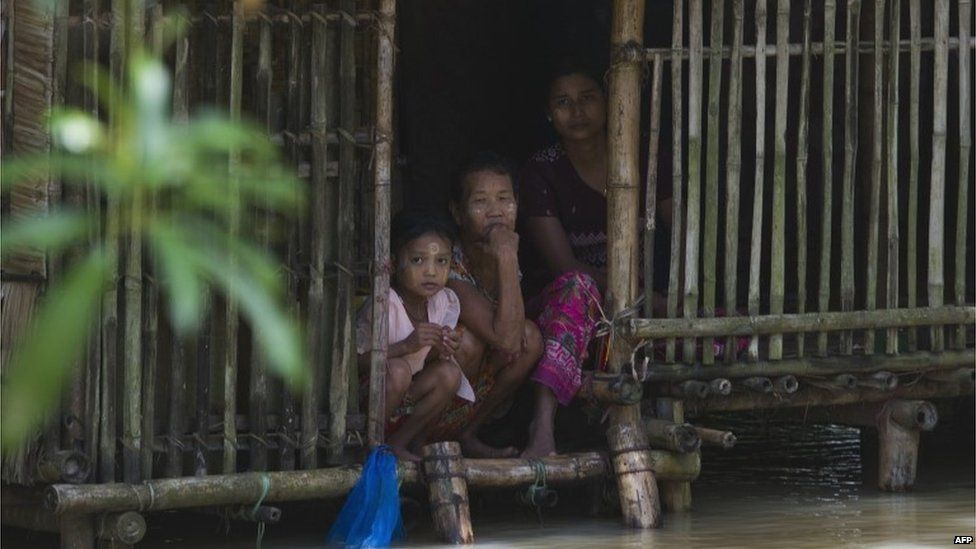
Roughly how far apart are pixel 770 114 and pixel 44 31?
3.84 metres

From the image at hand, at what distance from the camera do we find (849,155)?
539cm

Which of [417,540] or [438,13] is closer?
[417,540]

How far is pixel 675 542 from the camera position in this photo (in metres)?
4.78

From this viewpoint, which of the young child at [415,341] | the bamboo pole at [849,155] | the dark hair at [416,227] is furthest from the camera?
the bamboo pole at [849,155]

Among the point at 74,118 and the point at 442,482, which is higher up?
the point at 74,118

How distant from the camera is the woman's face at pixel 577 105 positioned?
226 inches

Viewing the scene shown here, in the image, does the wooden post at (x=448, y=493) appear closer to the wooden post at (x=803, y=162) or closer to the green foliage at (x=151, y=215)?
the wooden post at (x=803, y=162)

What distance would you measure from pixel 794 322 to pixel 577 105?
3.72 feet

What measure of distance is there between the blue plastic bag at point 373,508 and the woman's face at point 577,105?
1609mm

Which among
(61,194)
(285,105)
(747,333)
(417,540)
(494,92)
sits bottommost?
(417,540)

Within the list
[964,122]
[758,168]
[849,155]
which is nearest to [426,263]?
[758,168]

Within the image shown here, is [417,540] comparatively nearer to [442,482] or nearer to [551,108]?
[442,482]

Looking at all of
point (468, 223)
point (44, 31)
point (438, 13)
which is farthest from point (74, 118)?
point (438, 13)

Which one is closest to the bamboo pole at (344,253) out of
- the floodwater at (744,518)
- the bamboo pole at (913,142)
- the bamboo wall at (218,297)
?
the bamboo wall at (218,297)
